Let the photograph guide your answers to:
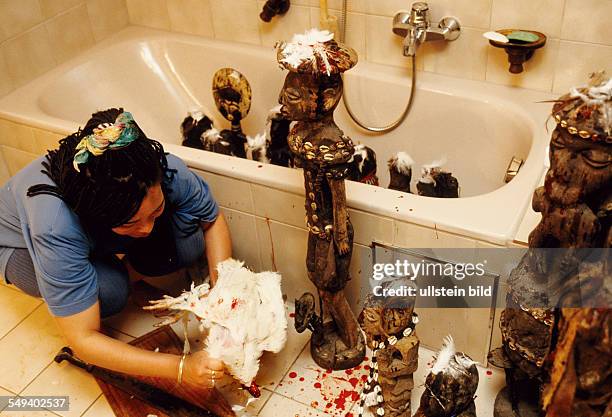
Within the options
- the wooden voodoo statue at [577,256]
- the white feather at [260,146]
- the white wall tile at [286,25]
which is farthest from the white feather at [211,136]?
the wooden voodoo statue at [577,256]

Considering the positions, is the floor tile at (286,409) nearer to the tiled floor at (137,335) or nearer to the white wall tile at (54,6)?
the tiled floor at (137,335)

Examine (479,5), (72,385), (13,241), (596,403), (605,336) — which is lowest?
(72,385)

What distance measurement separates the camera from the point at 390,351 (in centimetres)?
139

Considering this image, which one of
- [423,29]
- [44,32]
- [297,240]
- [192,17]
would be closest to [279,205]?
[297,240]

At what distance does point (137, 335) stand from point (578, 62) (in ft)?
4.74

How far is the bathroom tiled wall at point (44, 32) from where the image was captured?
6.83ft

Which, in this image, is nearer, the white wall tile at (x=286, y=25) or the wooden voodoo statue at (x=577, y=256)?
the wooden voodoo statue at (x=577, y=256)

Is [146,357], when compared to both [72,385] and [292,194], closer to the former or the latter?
[72,385]

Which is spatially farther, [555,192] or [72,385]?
[72,385]

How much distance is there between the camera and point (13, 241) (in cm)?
158

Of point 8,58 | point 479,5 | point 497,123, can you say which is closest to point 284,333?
point 497,123

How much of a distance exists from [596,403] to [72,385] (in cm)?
129

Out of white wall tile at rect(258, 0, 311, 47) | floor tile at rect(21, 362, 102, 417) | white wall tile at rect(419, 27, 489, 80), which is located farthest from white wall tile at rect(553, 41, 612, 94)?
floor tile at rect(21, 362, 102, 417)

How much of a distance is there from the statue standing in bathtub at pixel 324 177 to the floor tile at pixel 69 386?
1.88ft
